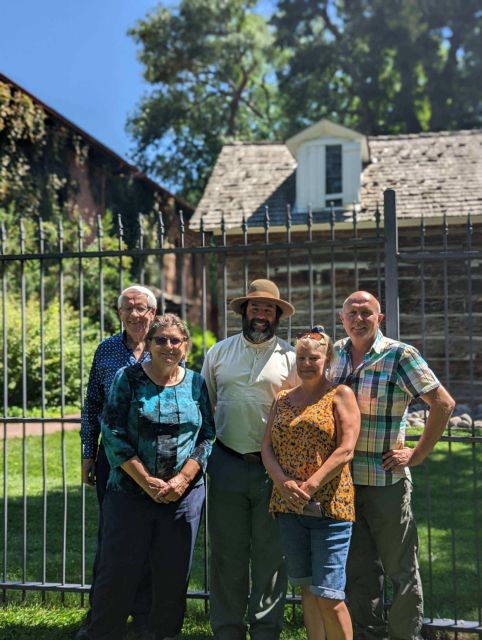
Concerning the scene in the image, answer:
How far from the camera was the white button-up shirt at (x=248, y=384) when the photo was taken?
397 cm

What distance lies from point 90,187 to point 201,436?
20.1m

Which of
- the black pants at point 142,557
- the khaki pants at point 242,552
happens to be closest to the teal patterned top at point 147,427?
the black pants at point 142,557

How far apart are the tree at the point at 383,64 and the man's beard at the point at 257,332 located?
80.2ft

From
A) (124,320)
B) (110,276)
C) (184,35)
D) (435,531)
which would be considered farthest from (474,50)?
(124,320)

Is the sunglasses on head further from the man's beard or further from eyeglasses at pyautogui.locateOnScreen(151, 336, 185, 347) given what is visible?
eyeglasses at pyautogui.locateOnScreen(151, 336, 185, 347)

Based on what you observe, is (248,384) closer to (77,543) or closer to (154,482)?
(154,482)

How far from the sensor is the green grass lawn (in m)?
4.59

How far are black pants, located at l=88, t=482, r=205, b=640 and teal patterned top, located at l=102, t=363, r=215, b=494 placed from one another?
14cm

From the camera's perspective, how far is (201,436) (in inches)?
152

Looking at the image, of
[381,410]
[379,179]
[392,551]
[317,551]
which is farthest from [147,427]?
[379,179]

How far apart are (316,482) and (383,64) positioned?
86.5 ft

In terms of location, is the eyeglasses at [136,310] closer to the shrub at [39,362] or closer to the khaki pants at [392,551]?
the khaki pants at [392,551]

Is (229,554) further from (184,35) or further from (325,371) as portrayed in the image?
(184,35)

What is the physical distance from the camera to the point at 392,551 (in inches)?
152
